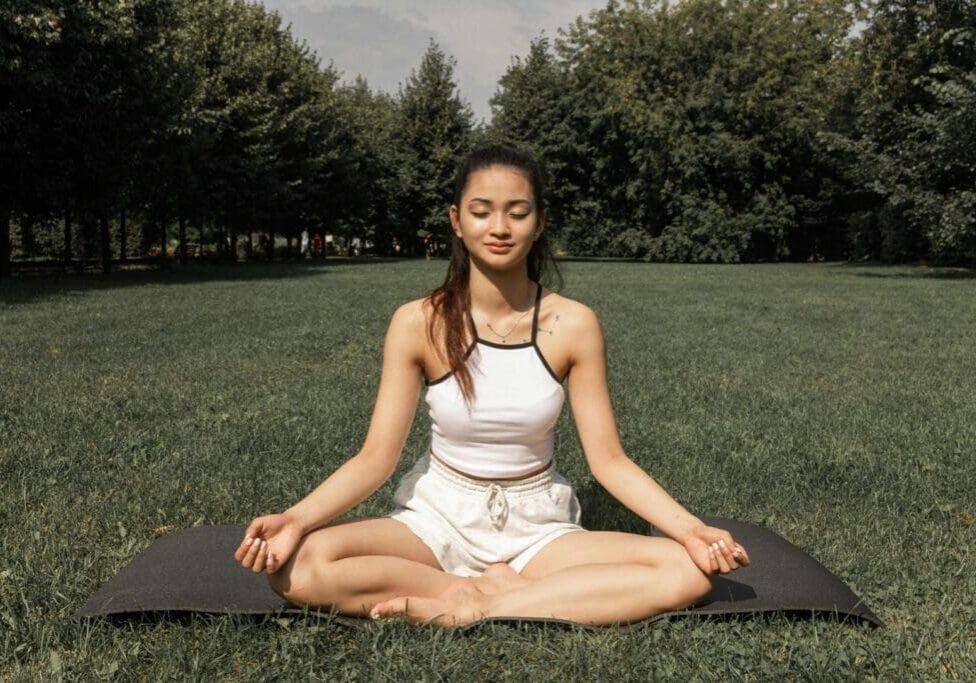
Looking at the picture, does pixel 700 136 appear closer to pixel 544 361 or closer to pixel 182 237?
pixel 182 237

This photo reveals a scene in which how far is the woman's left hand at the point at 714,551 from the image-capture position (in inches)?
115

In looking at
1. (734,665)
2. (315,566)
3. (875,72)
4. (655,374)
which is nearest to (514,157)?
(315,566)

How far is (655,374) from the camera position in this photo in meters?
9.57

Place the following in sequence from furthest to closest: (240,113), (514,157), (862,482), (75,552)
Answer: (240,113)
(862,482)
(75,552)
(514,157)

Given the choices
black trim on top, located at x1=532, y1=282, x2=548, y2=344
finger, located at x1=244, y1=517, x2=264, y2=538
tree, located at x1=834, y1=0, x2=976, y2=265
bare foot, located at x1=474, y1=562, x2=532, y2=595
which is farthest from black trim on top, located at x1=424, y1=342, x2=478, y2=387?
tree, located at x1=834, y1=0, x2=976, y2=265

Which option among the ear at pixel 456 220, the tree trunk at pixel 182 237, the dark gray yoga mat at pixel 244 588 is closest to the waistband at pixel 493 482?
the dark gray yoga mat at pixel 244 588

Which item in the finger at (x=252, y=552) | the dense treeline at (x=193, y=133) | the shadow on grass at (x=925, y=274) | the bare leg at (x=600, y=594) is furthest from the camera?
the shadow on grass at (x=925, y=274)

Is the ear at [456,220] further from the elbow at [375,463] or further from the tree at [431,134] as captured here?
the tree at [431,134]

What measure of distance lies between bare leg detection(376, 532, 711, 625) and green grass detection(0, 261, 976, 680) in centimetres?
7

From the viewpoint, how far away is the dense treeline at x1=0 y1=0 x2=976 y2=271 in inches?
899

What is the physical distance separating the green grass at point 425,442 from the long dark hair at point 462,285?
1.05 m

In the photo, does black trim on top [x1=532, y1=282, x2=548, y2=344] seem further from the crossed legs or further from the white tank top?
the crossed legs

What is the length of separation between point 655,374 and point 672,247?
37.5 metres

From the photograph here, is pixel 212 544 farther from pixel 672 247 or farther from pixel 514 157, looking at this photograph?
pixel 672 247
